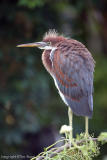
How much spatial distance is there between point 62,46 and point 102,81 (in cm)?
323

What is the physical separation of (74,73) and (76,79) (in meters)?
0.05

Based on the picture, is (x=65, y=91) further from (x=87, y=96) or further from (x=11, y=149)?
(x=11, y=149)

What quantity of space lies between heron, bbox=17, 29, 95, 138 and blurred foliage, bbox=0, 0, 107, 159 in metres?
1.43

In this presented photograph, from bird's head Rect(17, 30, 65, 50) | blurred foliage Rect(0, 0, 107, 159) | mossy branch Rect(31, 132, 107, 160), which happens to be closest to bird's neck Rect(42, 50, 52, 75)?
bird's head Rect(17, 30, 65, 50)

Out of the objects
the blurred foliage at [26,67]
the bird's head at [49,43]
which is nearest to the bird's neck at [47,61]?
the bird's head at [49,43]

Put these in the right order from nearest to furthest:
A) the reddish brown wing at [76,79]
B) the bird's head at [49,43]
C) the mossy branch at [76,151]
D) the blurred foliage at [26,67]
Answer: the mossy branch at [76,151] → the reddish brown wing at [76,79] → the bird's head at [49,43] → the blurred foliage at [26,67]

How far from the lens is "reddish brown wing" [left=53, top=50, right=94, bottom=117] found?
3.29m

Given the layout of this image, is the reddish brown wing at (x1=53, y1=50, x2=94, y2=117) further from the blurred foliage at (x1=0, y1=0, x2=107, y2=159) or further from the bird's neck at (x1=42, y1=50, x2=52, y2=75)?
the blurred foliage at (x1=0, y1=0, x2=107, y2=159)

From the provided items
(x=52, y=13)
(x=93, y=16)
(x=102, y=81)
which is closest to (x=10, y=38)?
(x=52, y=13)

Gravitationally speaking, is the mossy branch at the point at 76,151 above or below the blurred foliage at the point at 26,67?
below

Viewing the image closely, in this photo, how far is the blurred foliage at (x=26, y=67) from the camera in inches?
206

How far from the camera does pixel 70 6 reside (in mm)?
5812

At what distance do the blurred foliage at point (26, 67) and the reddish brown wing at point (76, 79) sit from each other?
1.51 meters

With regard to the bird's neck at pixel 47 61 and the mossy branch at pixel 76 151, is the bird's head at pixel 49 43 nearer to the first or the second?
the bird's neck at pixel 47 61
